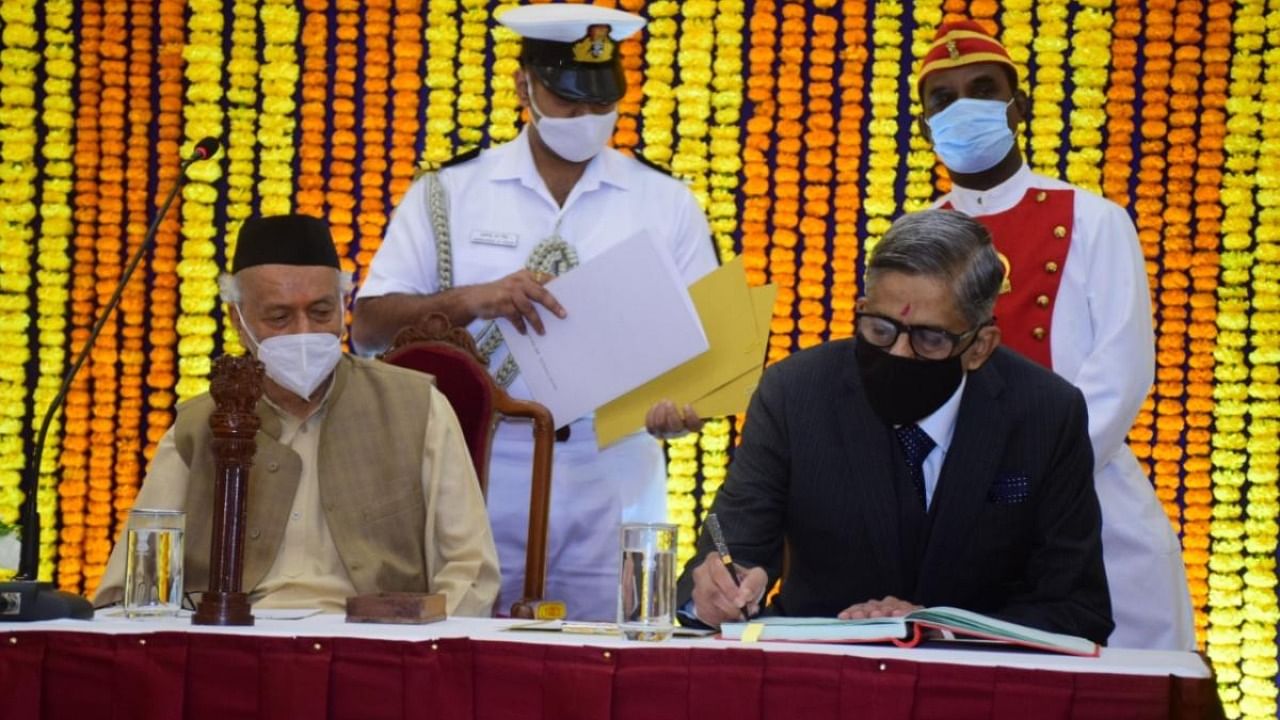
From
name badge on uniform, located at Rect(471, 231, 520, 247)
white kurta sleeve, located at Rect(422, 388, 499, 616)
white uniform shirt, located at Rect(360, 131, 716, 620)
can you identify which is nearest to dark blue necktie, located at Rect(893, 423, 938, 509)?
white kurta sleeve, located at Rect(422, 388, 499, 616)

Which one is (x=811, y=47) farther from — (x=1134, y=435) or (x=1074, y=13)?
(x=1134, y=435)

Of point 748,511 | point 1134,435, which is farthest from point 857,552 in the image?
point 1134,435

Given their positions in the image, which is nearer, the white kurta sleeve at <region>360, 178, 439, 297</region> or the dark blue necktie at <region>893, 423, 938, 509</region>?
the dark blue necktie at <region>893, 423, 938, 509</region>

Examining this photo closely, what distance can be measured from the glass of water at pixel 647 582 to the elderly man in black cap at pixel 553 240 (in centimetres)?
131

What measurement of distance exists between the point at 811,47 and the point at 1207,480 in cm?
164

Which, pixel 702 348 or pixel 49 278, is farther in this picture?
pixel 49 278

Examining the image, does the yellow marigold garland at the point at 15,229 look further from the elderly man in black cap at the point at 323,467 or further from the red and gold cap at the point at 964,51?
the red and gold cap at the point at 964,51

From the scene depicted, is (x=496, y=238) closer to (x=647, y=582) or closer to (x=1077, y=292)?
(x=1077, y=292)

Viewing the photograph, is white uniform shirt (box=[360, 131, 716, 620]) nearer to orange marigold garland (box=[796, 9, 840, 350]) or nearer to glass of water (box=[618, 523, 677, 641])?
orange marigold garland (box=[796, 9, 840, 350])

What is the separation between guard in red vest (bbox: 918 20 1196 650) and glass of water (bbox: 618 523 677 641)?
1.33 meters

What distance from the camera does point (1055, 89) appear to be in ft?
15.2

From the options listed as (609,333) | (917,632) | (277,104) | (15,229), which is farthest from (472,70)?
(917,632)

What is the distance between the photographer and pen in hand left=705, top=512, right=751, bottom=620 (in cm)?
230

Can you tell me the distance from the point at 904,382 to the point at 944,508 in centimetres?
20
